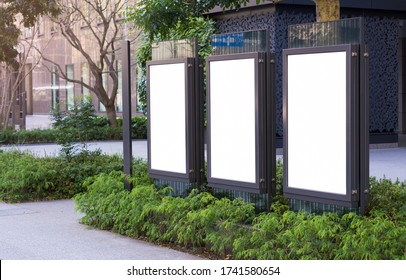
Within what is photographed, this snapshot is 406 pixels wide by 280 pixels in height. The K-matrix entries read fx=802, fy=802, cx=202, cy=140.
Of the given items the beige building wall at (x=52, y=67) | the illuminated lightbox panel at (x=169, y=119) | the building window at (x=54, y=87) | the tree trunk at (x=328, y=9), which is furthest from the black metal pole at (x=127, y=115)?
the building window at (x=54, y=87)

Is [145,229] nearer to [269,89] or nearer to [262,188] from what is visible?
[262,188]

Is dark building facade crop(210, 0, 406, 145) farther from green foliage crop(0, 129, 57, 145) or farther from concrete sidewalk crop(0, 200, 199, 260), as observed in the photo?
concrete sidewalk crop(0, 200, 199, 260)

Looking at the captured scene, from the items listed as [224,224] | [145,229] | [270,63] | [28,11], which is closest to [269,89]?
[270,63]

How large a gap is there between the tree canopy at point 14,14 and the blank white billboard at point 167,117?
800 centimetres

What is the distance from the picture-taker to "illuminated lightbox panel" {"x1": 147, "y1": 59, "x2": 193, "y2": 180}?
9.99 meters

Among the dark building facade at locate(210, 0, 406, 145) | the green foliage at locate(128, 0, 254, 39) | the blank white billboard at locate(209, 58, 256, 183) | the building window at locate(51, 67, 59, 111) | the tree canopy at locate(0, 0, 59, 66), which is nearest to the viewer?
the blank white billboard at locate(209, 58, 256, 183)

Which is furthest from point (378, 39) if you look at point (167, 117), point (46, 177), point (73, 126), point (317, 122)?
point (317, 122)

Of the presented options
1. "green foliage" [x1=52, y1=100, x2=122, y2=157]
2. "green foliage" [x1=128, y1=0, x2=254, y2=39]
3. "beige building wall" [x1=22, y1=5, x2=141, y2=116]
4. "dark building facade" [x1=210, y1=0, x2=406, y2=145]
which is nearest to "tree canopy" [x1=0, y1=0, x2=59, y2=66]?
"green foliage" [x1=52, y1=100, x2=122, y2=157]

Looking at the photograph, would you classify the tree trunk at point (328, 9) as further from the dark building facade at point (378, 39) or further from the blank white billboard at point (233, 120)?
the dark building facade at point (378, 39)

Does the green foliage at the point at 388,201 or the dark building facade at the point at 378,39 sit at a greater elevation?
the dark building facade at the point at 378,39

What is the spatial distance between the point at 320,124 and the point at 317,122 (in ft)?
0.17

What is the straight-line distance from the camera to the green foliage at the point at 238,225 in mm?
7094

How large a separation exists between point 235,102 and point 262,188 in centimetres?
107

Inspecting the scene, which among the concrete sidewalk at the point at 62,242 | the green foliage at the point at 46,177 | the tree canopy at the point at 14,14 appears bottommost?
the concrete sidewalk at the point at 62,242
